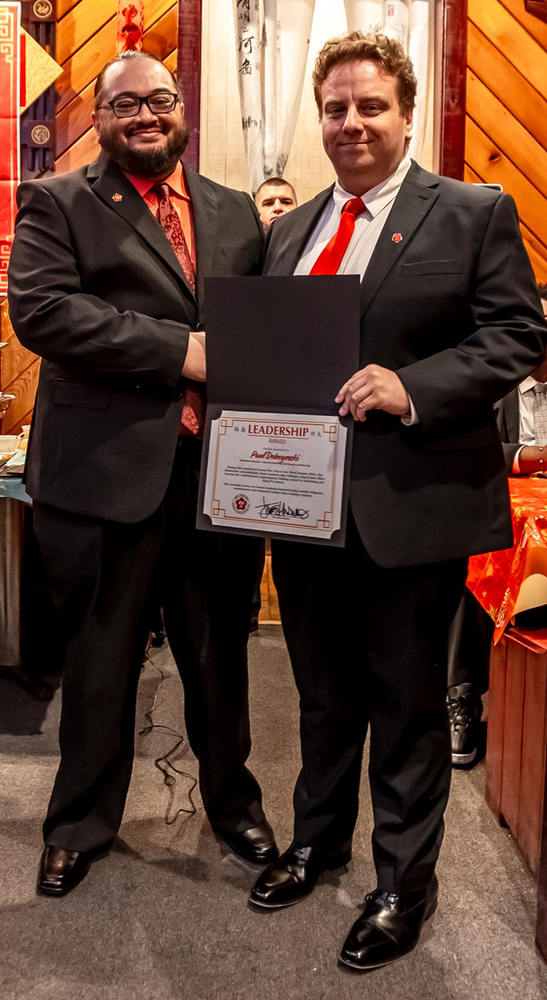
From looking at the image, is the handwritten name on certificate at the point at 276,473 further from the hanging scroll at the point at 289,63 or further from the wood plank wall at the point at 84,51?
the wood plank wall at the point at 84,51

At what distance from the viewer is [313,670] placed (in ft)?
4.86

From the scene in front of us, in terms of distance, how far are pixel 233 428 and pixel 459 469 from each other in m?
0.38

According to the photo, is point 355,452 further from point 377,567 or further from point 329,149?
point 329,149

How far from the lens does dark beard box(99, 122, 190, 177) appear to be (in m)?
1.44

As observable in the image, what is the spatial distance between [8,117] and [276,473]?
2915 millimetres

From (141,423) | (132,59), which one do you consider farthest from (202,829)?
(132,59)

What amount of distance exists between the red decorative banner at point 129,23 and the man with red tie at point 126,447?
226 cm

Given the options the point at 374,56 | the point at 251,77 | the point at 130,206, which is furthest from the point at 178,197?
the point at 251,77

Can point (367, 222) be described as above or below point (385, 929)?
above

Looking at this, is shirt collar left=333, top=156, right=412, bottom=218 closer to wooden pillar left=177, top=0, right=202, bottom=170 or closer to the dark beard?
the dark beard

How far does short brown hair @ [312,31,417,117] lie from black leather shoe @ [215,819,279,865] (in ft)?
4.49

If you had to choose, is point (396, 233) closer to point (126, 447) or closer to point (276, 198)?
point (126, 447)

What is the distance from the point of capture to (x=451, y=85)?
353 cm

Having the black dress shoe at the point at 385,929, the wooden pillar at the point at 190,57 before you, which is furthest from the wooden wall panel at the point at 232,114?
the black dress shoe at the point at 385,929
